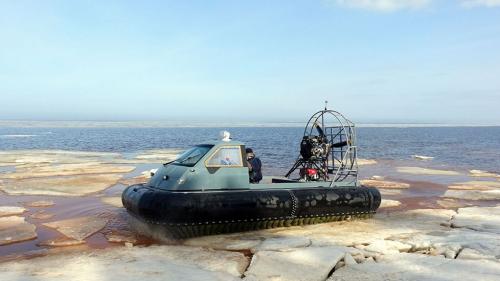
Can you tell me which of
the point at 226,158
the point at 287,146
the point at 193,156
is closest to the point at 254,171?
the point at 226,158

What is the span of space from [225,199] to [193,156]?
3.90ft

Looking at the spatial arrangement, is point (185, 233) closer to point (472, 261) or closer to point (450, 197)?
point (472, 261)

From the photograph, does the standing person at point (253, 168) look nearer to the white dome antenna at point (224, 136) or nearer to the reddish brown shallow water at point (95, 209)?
the white dome antenna at point (224, 136)

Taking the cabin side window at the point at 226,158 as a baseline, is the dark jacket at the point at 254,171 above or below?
below

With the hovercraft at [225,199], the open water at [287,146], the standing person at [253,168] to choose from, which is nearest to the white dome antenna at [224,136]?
the hovercraft at [225,199]

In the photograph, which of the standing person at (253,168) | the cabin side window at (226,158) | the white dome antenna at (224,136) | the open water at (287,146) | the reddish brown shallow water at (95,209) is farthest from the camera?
the open water at (287,146)

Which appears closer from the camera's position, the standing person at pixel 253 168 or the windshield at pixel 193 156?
the windshield at pixel 193 156

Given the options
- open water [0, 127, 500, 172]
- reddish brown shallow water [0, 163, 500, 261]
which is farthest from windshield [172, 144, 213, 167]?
open water [0, 127, 500, 172]

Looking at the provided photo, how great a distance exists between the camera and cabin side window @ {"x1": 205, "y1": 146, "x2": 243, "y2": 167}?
8.47 meters

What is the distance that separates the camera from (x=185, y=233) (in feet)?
25.9

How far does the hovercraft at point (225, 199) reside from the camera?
7832mm

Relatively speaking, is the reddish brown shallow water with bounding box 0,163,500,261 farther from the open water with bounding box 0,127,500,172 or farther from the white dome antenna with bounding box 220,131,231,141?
the open water with bounding box 0,127,500,172

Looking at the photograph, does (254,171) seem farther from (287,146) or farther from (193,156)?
(287,146)

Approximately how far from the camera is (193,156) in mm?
8719
